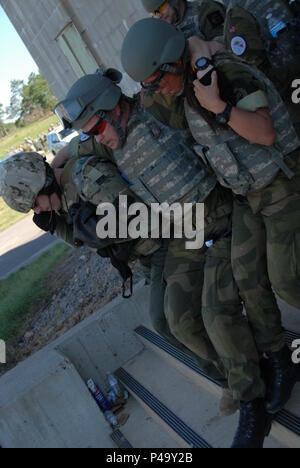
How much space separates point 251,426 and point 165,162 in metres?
1.37

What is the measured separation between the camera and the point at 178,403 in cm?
307

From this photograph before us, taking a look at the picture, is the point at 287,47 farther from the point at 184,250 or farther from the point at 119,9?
the point at 119,9

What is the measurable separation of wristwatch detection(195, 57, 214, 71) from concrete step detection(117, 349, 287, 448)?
1832 millimetres

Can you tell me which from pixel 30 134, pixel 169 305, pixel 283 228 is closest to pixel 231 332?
pixel 169 305

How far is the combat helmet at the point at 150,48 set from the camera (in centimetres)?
205

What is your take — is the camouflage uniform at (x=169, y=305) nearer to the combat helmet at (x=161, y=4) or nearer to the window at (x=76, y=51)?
the combat helmet at (x=161, y=4)

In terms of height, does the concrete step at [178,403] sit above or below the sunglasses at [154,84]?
below

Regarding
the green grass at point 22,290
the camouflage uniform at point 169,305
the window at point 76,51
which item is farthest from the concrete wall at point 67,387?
the window at point 76,51

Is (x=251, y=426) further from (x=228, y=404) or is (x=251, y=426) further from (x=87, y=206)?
(x=87, y=206)

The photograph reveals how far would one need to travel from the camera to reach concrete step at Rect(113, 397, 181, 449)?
298 centimetres

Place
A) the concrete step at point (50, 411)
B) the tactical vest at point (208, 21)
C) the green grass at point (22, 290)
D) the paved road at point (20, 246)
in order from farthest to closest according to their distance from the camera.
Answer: the paved road at point (20, 246), the green grass at point (22, 290), the concrete step at point (50, 411), the tactical vest at point (208, 21)

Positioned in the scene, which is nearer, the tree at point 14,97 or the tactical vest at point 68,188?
the tactical vest at point 68,188

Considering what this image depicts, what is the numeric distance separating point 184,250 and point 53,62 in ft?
26.4

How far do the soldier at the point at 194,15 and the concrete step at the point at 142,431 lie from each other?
2.45m
